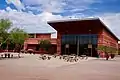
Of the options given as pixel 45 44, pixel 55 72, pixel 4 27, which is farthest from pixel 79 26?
pixel 55 72

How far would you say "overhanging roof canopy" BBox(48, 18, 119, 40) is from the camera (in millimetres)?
60469

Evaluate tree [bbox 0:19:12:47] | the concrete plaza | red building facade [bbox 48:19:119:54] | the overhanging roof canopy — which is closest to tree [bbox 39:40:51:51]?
red building facade [bbox 48:19:119:54]

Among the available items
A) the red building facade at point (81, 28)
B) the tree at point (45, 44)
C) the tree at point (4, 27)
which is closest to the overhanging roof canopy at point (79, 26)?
the red building facade at point (81, 28)

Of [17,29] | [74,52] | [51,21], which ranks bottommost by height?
[74,52]

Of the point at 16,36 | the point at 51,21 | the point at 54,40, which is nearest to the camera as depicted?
the point at 16,36

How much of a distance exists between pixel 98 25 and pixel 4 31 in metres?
29.5

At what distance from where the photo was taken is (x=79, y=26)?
63.5 metres

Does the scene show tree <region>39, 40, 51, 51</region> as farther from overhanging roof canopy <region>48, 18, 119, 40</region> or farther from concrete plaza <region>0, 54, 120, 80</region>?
concrete plaza <region>0, 54, 120, 80</region>

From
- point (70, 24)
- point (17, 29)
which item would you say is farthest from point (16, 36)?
point (70, 24)

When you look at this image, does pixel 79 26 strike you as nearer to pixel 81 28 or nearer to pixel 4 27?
pixel 81 28

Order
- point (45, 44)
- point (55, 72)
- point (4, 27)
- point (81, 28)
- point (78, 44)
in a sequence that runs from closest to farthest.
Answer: point (55, 72) → point (4, 27) → point (81, 28) → point (78, 44) → point (45, 44)

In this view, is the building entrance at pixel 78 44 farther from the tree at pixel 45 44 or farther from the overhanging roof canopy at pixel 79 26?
the tree at pixel 45 44

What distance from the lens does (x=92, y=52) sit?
6331 cm

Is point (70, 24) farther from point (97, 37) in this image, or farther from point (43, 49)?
point (43, 49)
